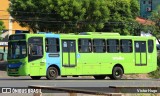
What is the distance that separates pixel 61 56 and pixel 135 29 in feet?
109

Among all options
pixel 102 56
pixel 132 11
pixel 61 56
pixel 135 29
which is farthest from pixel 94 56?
pixel 135 29

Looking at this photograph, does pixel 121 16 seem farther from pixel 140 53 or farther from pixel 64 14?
pixel 140 53

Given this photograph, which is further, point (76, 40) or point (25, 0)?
point (25, 0)

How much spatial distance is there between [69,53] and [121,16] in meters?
25.9

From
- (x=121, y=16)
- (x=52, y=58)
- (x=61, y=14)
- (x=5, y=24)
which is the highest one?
(x=5, y=24)

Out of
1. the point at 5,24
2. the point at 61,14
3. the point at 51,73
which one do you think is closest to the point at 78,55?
the point at 51,73

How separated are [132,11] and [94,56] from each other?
26864mm

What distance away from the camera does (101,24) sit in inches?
1864

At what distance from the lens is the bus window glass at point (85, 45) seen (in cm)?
3127

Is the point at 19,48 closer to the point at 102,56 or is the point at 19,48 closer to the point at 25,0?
the point at 102,56

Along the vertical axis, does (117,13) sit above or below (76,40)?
above

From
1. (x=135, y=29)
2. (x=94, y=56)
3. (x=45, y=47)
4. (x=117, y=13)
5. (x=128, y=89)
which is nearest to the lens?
(x=128, y=89)

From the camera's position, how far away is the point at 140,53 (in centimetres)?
3381

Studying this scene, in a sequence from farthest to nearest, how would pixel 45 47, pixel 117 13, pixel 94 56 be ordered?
pixel 117 13 → pixel 94 56 → pixel 45 47
